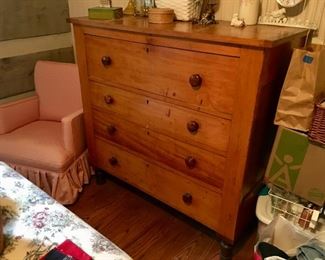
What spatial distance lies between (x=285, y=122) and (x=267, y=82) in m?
0.17

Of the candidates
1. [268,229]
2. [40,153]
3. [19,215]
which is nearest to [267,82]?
[268,229]

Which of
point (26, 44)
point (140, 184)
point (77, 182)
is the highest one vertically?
point (26, 44)

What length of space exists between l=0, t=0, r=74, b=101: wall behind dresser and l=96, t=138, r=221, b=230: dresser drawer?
0.82m

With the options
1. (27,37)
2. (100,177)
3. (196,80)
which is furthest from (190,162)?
(27,37)

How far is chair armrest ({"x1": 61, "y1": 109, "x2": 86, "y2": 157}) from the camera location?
1.83m

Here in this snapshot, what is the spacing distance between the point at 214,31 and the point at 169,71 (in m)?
0.25

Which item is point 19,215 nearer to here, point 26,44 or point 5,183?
point 5,183

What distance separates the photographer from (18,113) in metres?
2.08

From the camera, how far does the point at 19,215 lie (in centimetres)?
100

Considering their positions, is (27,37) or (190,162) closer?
(190,162)

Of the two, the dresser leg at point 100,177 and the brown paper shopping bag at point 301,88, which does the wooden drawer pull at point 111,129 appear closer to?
the dresser leg at point 100,177

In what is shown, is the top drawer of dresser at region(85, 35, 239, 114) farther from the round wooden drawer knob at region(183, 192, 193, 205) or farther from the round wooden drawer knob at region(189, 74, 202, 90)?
the round wooden drawer knob at region(183, 192, 193, 205)

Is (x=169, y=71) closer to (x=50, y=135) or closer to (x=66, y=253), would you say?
(x=66, y=253)

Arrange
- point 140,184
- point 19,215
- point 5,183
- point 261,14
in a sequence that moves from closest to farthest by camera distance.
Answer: point 19,215
point 5,183
point 261,14
point 140,184
